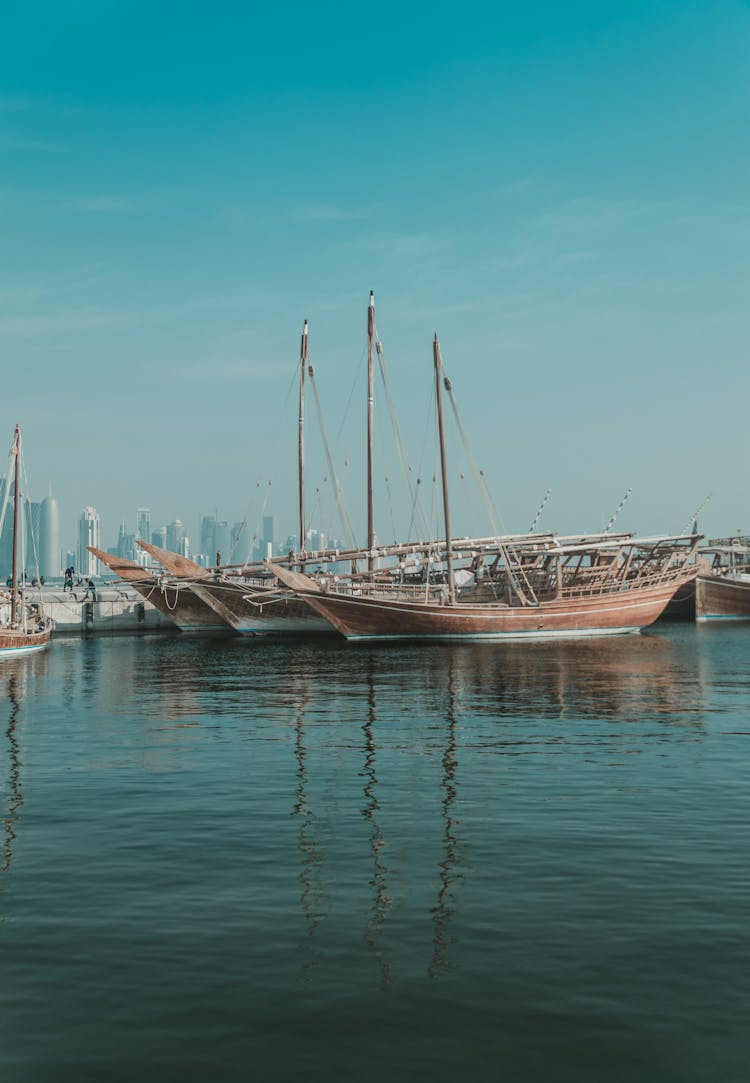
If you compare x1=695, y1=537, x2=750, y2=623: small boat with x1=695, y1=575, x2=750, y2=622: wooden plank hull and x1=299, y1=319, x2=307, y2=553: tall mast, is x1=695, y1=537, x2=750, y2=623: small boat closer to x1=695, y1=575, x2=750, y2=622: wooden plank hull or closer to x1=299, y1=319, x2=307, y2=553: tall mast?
x1=695, y1=575, x2=750, y2=622: wooden plank hull

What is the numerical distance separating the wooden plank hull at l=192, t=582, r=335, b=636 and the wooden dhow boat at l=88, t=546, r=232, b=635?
4.20m

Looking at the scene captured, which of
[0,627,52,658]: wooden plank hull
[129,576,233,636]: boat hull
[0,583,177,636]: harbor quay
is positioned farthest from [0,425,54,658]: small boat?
[0,583,177,636]: harbor quay

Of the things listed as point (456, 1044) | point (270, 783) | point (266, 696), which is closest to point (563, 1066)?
point (456, 1044)

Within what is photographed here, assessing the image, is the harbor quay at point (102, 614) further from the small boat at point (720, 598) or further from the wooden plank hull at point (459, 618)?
the small boat at point (720, 598)

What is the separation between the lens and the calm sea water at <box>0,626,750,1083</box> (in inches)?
355

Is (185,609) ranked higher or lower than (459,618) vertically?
higher

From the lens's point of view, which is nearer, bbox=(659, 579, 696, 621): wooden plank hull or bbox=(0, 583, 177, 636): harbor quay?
bbox=(0, 583, 177, 636): harbor quay

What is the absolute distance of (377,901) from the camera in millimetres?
12727

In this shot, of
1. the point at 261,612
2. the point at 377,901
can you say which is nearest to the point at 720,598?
the point at 261,612

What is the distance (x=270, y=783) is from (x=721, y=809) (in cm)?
855

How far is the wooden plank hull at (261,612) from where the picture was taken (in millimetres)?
71500

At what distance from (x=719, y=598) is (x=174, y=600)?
4946cm

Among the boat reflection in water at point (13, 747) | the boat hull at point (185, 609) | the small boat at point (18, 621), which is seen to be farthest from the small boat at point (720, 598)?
the boat reflection in water at point (13, 747)

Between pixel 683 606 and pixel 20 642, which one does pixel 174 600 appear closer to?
pixel 20 642
